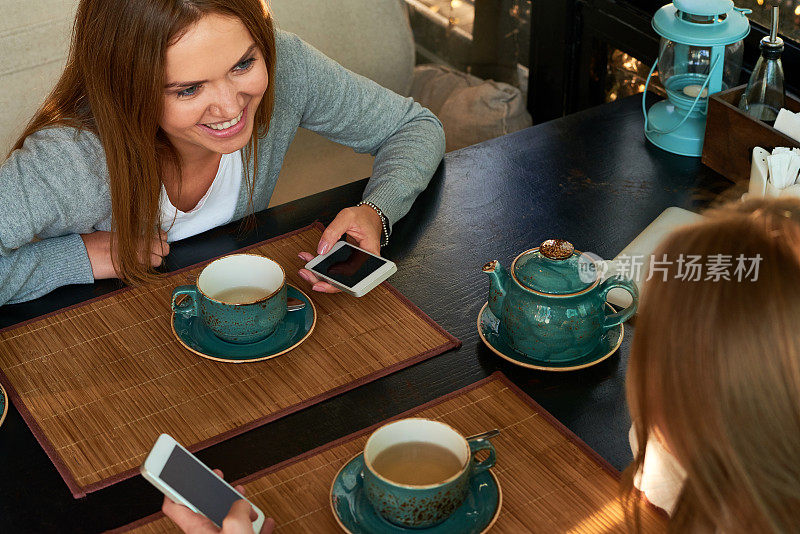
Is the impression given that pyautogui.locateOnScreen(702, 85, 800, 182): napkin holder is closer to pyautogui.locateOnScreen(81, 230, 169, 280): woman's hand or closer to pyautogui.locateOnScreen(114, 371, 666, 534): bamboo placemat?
pyautogui.locateOnScreen(114, 371, 666, 534): bamboo placemat

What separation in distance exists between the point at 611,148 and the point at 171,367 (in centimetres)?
81

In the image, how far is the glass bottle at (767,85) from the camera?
1.36 meters

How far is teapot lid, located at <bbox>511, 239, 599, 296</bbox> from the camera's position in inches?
39.0

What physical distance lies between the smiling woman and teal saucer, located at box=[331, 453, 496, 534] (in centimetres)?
35

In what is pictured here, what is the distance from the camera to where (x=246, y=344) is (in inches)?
42.3

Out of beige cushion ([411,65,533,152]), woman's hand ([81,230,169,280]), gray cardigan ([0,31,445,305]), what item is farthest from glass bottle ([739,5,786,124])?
beige cushion ([411,65,533,152])

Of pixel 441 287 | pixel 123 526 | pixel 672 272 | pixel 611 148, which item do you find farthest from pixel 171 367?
pixel 611 148

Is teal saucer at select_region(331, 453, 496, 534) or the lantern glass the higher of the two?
the lantern glass

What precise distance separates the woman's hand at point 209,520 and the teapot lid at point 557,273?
40cm

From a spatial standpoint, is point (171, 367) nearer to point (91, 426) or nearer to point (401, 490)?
point (91, 426)

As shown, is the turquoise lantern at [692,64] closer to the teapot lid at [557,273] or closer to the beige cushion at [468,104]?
the teapot lid at [557,273]

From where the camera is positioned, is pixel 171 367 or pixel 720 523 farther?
pixel 171 367

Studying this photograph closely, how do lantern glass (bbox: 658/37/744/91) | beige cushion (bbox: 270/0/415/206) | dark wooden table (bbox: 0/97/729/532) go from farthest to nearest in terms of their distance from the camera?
beige cushion (bbox: 270/0/415/206), lantern glass (bbox: 658/37/744/91), dark wooden table (bbox: 0/97/729/532)

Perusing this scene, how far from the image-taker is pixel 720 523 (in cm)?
65
